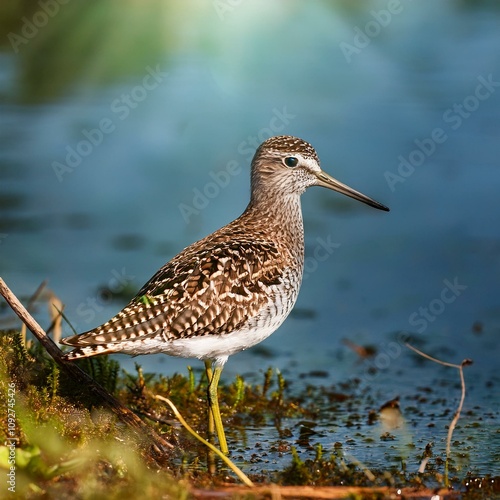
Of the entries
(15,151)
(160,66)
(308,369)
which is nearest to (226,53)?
(160,66)

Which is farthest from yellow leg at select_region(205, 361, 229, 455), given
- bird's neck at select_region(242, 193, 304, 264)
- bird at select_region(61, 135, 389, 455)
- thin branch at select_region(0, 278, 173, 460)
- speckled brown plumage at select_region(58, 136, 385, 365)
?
bird's neck at select_region(242, 193, 304, 264)

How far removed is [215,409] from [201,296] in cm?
97

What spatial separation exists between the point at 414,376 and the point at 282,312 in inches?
101

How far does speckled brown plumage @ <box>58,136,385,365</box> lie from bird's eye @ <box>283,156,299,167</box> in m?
0.43

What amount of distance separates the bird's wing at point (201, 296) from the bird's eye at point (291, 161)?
1075mm

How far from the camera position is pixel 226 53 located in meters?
16.5

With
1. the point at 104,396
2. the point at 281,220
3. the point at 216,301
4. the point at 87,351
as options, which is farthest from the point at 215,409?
the point at 281,220

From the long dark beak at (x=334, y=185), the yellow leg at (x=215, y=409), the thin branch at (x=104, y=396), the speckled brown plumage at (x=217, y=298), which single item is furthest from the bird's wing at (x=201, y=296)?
the long dark beak at (x=334, y=185)

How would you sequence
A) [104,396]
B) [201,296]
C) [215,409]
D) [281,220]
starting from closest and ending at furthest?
[104,396] → [201,296] → [215,409] → [281,220]

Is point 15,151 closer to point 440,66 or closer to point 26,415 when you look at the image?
point 440,66

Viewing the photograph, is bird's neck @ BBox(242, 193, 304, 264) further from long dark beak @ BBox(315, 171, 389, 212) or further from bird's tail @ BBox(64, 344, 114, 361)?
bird's tail @ BBox(64, 344, 114, 361)

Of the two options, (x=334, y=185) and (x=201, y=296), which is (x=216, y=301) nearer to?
(x=201, y=296)

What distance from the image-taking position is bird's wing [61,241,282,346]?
6.99 meters

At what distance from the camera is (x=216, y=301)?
23.8ft
